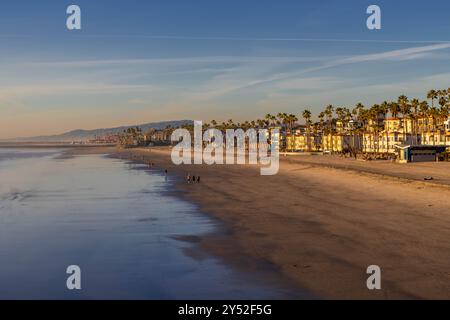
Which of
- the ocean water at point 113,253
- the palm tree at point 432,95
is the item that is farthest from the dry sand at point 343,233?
the palm tree at point 432,95

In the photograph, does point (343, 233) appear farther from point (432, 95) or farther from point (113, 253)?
point (432, 95)

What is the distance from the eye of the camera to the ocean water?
16.2 m

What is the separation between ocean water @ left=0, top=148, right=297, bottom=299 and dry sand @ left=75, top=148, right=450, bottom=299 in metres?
1.73

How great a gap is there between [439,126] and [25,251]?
132 metres

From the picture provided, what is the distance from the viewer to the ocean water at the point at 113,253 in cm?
1617

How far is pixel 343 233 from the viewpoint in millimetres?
24859

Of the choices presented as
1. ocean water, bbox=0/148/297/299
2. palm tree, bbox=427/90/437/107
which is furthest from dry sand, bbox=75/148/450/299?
palm tree, bbox=427/90/437/107

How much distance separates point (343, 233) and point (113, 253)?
10.7 meters

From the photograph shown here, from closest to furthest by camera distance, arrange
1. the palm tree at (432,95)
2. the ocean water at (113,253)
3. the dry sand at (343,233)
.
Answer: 1. the ocean water at (113,253)
2. the dry sand at (343,233)
3. the palm tree at (432,95)

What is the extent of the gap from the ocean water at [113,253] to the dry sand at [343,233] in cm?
173

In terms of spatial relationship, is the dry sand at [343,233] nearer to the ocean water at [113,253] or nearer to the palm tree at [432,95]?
the ocean water at [113,253]

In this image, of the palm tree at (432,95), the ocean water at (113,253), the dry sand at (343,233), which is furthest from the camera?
the palm tree at (432,95)
